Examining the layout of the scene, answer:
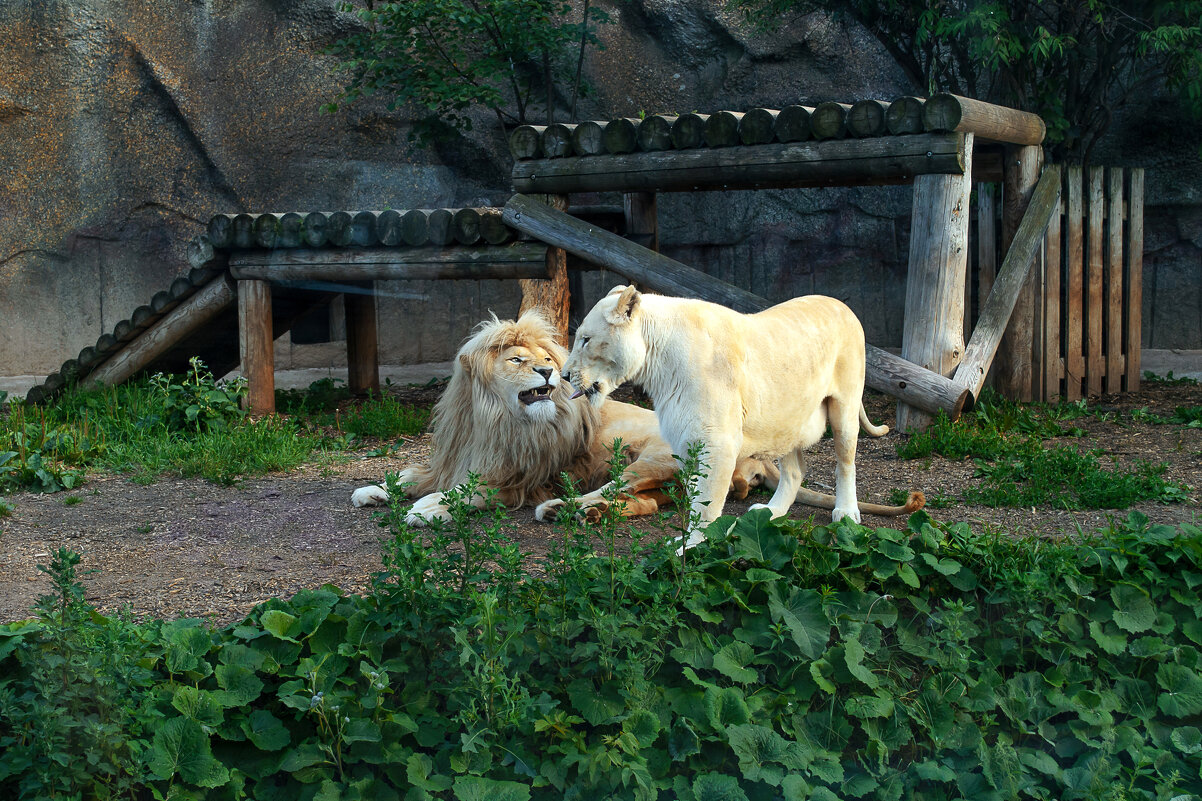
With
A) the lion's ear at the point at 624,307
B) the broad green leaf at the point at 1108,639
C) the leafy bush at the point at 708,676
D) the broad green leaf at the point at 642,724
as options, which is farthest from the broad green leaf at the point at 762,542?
the broad green leaf at the point at 1108,639

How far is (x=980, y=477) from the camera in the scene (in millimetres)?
5457

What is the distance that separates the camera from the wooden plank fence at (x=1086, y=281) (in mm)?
7732

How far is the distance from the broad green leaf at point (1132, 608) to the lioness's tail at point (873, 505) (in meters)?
1.28

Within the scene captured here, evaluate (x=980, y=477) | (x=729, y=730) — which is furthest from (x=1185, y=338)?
(x=729, y=730)

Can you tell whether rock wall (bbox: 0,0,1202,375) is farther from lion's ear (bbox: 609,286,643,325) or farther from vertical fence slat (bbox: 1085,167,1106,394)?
lion's ear (bbox: 609,286,643,325)

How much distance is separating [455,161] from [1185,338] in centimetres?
749

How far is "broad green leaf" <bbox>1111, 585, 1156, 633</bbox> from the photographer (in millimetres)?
3164

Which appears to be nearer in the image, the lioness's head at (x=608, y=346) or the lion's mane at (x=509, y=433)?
the lioness's head at (x=608, y=346)

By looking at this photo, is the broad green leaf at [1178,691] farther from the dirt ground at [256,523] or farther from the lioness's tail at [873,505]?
the lioness's tail at [873,505]

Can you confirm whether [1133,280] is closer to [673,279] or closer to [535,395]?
[673,279]

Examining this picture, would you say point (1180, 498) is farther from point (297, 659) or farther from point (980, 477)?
point (297, 659)

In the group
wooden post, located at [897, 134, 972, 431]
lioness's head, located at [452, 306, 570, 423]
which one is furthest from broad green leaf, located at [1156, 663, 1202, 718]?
wooden post, located at [897, 134, 972, 431]

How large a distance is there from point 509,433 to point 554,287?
2.40 m

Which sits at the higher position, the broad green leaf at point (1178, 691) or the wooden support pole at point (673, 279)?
the wooden support pole at point (673, 279)
